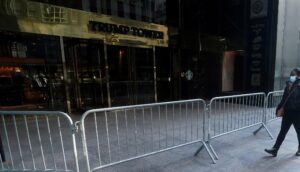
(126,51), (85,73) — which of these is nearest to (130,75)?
(126,51)

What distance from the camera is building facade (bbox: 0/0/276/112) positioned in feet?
21.4

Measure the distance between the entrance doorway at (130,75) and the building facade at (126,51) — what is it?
4 centimetres

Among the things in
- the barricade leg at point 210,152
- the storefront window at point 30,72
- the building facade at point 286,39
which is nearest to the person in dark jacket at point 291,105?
the barricade leg at point 210,152

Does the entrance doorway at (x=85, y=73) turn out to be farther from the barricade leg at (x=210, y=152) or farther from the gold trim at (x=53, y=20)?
the barricade leg at (x=210, y=152)

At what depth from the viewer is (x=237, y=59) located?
11.4m

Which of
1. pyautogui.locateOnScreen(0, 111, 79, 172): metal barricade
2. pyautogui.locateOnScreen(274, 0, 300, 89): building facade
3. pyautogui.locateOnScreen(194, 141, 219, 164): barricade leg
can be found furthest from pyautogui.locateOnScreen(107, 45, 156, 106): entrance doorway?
pyautogui.locateOnScreen(274, 0, 300, 89): building facade

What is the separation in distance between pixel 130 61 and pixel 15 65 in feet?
13.7

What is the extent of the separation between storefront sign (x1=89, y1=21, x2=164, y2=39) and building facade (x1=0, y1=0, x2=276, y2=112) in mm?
36

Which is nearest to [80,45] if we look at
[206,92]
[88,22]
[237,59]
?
[88,22]

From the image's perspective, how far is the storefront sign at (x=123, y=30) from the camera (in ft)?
24.3

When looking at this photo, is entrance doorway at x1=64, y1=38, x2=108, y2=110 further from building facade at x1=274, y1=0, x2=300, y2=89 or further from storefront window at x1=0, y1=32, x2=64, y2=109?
building facade at x1=274, y1=0, x2=300, y2=89

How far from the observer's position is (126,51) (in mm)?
8609

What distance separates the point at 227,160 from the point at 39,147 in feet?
12.6

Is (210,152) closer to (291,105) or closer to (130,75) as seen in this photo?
(291,105)
